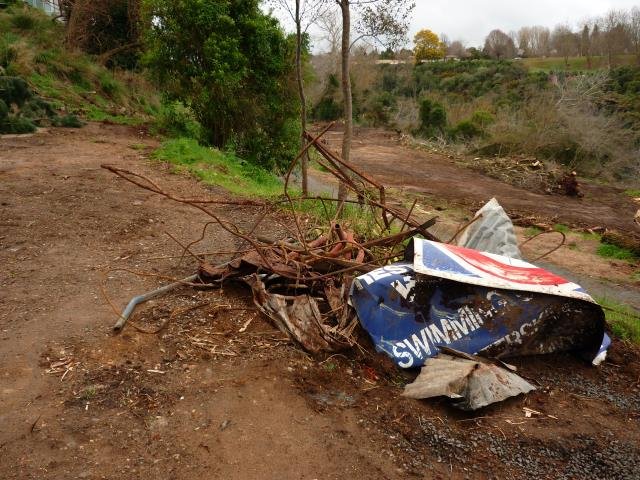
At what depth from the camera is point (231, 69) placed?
11.4 metres

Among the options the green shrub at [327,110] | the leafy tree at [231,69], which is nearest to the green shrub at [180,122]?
the leafy tree at [231,69]

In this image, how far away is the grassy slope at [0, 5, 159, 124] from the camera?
13.6 meters

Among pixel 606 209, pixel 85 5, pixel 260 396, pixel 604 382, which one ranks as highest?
pixel 85 5

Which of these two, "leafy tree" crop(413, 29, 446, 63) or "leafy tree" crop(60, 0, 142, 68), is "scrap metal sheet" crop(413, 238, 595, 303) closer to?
"leafy tree" crop(60, 0, 142, 68)

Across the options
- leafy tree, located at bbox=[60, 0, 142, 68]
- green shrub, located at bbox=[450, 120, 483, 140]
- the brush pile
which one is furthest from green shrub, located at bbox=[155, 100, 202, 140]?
green shrub, located at bbox=[450, 120, 483, 140]

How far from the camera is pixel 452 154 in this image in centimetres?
2186

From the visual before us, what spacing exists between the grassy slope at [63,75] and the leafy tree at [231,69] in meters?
2.88

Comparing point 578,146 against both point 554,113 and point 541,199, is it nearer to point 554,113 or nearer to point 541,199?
point 554,113

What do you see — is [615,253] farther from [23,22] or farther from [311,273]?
[23,22]

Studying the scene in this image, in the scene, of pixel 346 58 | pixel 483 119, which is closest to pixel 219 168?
pixel 346 58

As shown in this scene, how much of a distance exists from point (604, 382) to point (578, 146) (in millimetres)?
17034

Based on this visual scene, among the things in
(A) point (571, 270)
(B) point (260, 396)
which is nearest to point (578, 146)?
(A) point (571, 270)

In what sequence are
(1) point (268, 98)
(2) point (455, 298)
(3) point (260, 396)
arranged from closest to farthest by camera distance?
(3) point (260, 396), (2) point (455, 298), (1) point (268, 98)

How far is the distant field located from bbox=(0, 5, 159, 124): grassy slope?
99.3 feet
